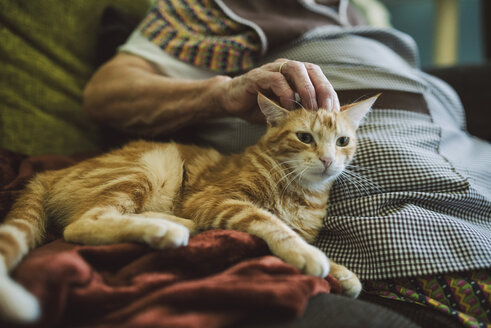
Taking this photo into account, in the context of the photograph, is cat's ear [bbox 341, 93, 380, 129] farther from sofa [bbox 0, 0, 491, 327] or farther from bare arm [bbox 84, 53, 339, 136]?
sofa [bbox 0, 0, 491, 327]

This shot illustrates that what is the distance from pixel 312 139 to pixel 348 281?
451 mm

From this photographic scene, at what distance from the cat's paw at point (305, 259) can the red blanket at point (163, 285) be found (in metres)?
0.03

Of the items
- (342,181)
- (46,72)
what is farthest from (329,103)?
(46,72)

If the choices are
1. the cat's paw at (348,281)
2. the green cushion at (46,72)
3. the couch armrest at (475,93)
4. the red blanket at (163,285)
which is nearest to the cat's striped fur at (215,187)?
the cat's paw at (348,281)

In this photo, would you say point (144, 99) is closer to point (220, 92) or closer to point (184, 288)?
point (220, 92)

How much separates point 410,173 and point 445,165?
146mm

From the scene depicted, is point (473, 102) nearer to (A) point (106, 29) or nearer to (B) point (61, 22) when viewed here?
(A) point (106, 29)

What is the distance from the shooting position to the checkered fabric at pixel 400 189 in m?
0.81

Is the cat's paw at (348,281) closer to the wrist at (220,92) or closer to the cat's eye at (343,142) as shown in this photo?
the cat's eye at (343,142)

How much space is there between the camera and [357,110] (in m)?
1.04

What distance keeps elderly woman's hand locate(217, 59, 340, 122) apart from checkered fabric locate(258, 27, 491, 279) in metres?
0.23

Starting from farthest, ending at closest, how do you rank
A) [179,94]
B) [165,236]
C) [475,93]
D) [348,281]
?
[475,93] → [179,94] → [348,281] → [165,236]

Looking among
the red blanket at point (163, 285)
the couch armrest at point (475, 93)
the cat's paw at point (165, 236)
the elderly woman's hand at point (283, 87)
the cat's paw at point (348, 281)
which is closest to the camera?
the red blanket at point (163, 285)

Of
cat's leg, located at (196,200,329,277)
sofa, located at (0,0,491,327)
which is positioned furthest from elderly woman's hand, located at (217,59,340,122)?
sofa, located at (0,0,491,327)
